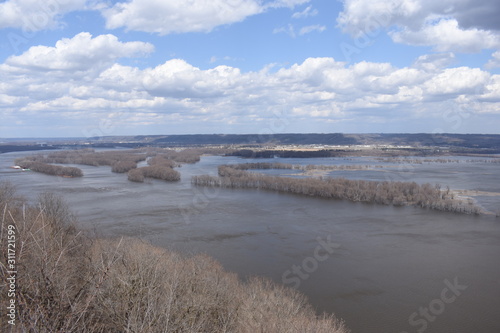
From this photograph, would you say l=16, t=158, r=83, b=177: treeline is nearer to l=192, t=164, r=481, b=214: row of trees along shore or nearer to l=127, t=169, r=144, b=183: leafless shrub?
l=127, t=169, r=144, b=183: leafless shrub

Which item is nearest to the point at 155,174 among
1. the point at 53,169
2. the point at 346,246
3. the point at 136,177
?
the point at 136,177

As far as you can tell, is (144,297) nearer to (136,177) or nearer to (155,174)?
(136,177)

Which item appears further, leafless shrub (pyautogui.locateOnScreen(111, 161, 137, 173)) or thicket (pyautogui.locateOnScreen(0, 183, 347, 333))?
leafless shrub (pyautogui.locateOnScreen(111, 161, 137, 173))

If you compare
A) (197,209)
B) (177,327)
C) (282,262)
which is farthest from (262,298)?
(197,209)

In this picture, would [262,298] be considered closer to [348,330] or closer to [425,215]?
[348,330]

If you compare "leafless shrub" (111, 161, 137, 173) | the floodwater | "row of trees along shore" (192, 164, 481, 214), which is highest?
"leafless shrub" (111, 161, 137, 173)

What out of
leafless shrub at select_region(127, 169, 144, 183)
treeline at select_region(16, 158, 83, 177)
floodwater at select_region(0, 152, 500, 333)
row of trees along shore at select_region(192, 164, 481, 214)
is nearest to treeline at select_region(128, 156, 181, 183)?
leafless shrub at select_region(127, 169, 144, 183)
